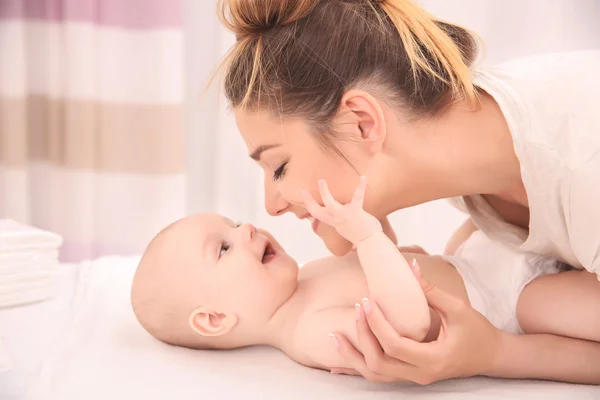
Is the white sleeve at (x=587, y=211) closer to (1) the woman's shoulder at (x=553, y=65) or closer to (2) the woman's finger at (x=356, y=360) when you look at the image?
(1) the woman's shoulder at (x=553, y=65)

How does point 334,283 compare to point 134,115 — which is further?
point 134,115

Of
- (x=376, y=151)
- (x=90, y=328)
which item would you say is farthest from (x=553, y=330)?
(x=90, y=328)

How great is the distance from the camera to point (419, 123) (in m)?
1.27

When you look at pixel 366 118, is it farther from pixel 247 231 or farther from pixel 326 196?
pixel 247 231

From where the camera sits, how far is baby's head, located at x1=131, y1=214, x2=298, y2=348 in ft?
4.30

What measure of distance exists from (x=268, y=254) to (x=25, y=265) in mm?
573

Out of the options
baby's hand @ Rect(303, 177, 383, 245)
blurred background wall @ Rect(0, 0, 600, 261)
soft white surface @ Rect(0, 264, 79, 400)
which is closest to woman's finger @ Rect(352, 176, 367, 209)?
baby's hand @ Rect(303, 177, 383, 245)

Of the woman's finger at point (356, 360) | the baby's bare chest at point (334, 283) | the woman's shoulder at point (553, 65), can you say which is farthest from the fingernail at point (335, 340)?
the woman's shoulder at point (553, 65)

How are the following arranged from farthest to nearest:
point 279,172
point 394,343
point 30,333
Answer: point 30,333, point 279,172, point 394,343

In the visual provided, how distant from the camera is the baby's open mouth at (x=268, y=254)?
4.67 feet

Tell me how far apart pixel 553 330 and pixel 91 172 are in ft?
5.90

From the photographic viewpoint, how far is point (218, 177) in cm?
257

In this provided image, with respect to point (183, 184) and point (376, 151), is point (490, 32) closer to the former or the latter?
Answer: point (183, 184)

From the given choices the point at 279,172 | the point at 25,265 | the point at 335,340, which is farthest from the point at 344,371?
the point at 25,265
